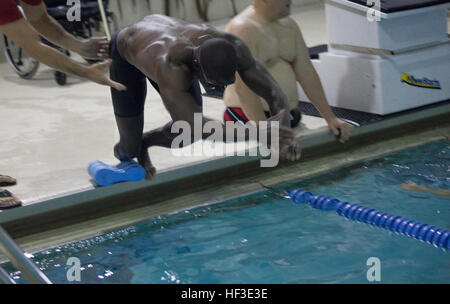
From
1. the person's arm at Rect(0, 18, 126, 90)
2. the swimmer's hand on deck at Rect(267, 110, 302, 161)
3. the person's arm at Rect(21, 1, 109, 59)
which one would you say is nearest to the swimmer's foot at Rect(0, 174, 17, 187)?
the person's arm at Rect(21, 1, 109, 59)

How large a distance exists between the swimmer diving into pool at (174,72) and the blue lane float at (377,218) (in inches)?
22.9

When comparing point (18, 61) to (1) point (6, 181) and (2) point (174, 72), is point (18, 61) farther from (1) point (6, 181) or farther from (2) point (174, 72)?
(2) point (174, 72)

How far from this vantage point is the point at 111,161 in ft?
13.5

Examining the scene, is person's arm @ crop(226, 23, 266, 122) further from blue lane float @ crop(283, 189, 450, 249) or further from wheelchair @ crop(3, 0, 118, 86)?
wheelchair @ crop(3, 0, 118, 86)

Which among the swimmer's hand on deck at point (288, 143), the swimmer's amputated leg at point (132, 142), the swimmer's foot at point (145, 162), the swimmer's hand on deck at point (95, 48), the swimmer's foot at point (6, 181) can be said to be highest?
the swimmer's hand on deck at point (95, 48)

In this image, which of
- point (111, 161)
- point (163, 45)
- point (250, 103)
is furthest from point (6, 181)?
point (250, 103)

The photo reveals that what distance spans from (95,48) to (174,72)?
692mm

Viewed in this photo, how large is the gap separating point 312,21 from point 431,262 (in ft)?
19.3

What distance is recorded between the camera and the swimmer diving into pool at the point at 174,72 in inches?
115

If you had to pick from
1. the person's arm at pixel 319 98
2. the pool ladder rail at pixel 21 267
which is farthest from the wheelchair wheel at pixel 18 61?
the pool ladder rail at pixel 21 267

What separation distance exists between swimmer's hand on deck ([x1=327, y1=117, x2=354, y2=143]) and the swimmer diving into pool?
0.97 meters

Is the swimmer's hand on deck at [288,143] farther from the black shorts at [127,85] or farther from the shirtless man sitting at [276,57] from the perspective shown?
the shirtless man sitting at [276,57]
